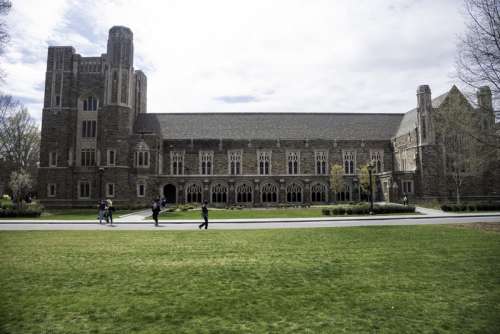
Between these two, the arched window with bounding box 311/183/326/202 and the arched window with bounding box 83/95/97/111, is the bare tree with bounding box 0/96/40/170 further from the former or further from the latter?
the arched window with bounding box 311/183/326/202

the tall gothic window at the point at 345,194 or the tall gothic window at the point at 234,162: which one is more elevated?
the tall gothic window at the point at 234,162

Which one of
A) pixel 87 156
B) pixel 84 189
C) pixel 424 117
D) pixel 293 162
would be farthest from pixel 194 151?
pixel 424 117

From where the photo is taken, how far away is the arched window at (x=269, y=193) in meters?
47.2

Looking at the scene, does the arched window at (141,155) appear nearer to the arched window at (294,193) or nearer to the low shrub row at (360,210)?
the arched window at (294,193)

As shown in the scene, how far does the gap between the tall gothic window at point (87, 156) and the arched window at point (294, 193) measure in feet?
96.4

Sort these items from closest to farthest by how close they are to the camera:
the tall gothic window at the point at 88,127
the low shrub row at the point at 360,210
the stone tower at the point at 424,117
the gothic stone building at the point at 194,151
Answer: the low shrub row at the point at 360,210, the stone tower at the point at 424,117, the gothic stone building at the point at 194,151, the tall gothic window at the point at 88,127

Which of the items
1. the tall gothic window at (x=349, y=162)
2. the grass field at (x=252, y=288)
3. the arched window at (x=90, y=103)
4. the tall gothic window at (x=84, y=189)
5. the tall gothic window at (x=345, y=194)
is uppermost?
the arched window at (x=90, y=103)

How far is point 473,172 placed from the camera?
42.0 m

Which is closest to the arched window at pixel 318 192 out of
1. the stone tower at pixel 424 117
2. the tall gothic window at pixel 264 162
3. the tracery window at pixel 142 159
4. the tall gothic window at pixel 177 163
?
the tall gothic window at pixel 264 162

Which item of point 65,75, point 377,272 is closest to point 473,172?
point 377,272

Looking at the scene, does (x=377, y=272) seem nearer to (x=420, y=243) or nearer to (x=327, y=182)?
(x=420, y=243)

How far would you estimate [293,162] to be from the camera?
1940 inches

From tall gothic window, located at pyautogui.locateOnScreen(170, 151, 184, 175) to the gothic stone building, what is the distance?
155mm

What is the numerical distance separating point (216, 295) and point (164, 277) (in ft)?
6.69
